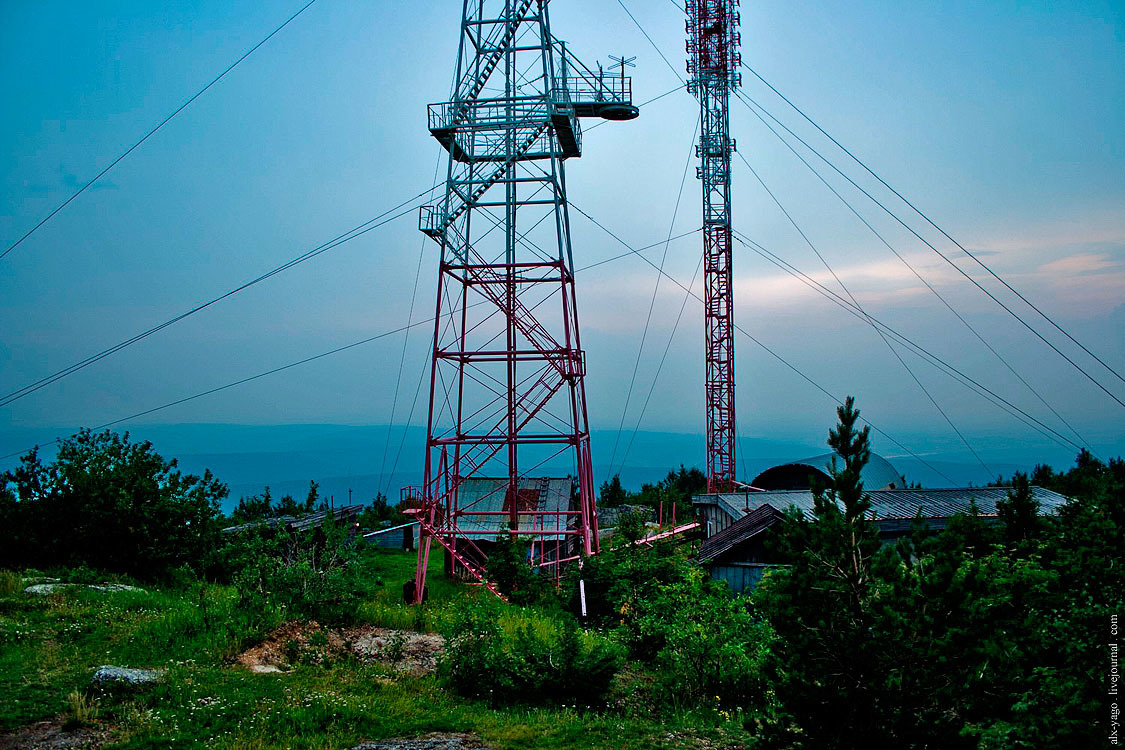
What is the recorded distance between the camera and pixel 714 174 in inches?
1351

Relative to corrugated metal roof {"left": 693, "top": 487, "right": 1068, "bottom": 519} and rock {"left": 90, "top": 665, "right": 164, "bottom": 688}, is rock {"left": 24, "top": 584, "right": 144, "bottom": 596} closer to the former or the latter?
rock {"left": 90, "top": 665, "right": 164, "bottom": 688}

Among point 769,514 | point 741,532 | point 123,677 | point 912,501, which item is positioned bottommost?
point 123,677

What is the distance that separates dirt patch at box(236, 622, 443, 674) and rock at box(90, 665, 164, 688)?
4.64 feet

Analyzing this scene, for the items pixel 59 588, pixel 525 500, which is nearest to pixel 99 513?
pixel 59 588

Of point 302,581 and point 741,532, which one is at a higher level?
point 741,532

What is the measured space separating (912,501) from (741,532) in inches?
285

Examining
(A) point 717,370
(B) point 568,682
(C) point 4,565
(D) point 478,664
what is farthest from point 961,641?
(A) point 717,370

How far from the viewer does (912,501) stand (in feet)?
70.8

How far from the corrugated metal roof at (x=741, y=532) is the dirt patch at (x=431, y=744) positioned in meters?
10.3

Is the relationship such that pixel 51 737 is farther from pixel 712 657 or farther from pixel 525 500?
pixel 525 500

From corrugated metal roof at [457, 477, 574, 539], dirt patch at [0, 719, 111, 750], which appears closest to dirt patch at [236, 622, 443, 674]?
dirt patch at [0, 719, 111, 750]

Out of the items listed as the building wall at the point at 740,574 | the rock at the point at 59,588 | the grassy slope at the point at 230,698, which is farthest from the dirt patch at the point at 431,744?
the building wall at the point at 740,574

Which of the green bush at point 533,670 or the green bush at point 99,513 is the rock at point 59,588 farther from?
the green bush at point 533,670

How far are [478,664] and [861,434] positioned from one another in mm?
6907
